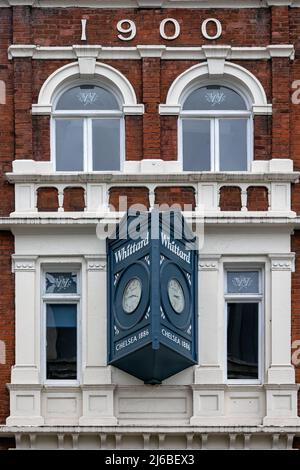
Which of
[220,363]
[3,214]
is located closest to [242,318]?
[220,363]

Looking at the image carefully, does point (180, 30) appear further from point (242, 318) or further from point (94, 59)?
point (242, 318)

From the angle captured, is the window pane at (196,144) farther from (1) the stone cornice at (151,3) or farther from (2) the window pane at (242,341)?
(2) the window pane at (242,341)

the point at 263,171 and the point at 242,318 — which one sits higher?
the point at 263,171

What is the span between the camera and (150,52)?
76.1 feet

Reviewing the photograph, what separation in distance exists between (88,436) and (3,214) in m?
3.70

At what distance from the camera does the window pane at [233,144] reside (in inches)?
918

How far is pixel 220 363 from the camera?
74.2 feet

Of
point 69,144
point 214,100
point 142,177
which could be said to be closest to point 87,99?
point 69,144

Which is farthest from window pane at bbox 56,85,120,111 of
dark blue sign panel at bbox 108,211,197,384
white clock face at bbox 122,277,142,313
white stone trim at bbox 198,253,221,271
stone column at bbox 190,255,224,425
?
white clock face at bbox 122,277,142,313

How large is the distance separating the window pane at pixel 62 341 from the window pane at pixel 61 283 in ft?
0.72

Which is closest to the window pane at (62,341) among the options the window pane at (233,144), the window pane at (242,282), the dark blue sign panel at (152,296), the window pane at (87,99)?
the dark blue sign panel at (152,296)

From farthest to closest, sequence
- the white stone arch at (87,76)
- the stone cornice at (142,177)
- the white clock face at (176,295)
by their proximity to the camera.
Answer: the white stone arch at (87,76), the stone cornice at (142,177), the white clock face at (176,295)

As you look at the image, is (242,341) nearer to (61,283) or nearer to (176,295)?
(176,295)

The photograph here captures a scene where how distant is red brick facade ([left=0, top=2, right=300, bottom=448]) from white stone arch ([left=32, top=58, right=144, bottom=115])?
0.31 feet
